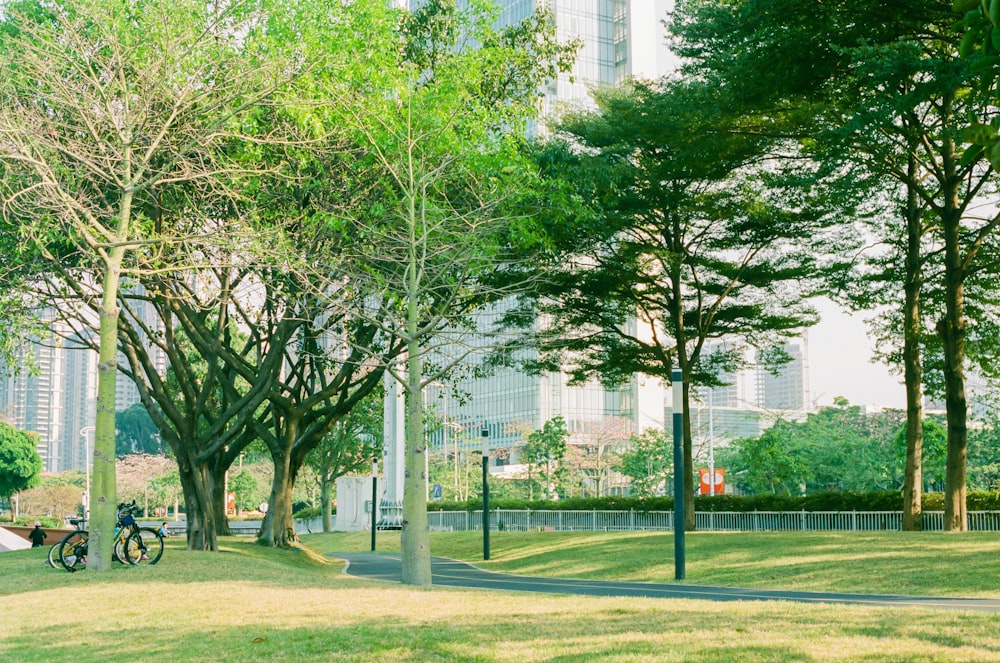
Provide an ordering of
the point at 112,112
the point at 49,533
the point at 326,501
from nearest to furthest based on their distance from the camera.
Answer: the point at 112,112
the point at 49,533
the point at 326,501

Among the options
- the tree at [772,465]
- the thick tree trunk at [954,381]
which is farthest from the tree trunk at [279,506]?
the tree at [772,465]

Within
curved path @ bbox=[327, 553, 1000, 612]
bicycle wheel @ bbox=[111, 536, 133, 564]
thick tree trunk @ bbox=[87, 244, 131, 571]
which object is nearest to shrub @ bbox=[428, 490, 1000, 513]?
curved path @ bbox=[327, 553, 1000, 612]

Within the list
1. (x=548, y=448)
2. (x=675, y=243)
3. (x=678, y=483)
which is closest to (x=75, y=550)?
(x=678, y=483)

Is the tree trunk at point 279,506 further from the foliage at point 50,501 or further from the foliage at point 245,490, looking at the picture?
the foliage at point 50,501

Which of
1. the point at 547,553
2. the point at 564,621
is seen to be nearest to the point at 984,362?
the point at 547,553

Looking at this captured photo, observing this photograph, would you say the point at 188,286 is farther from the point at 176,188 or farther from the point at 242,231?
the point at 242,231

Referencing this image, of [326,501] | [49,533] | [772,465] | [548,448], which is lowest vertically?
[49,533]

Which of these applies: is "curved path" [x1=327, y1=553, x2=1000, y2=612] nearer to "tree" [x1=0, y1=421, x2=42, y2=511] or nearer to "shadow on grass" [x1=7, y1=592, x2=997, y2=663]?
"shadow on grass" [x1=7, y1=592, x2=997, y2=663]

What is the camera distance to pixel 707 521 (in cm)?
3559

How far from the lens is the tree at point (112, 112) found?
17.3 meters

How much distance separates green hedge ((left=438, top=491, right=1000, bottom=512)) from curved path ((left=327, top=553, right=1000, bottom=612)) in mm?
10842

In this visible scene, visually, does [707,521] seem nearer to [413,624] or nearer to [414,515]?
[414,515]

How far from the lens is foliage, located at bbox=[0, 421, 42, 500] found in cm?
7362

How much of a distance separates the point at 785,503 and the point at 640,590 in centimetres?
1743
